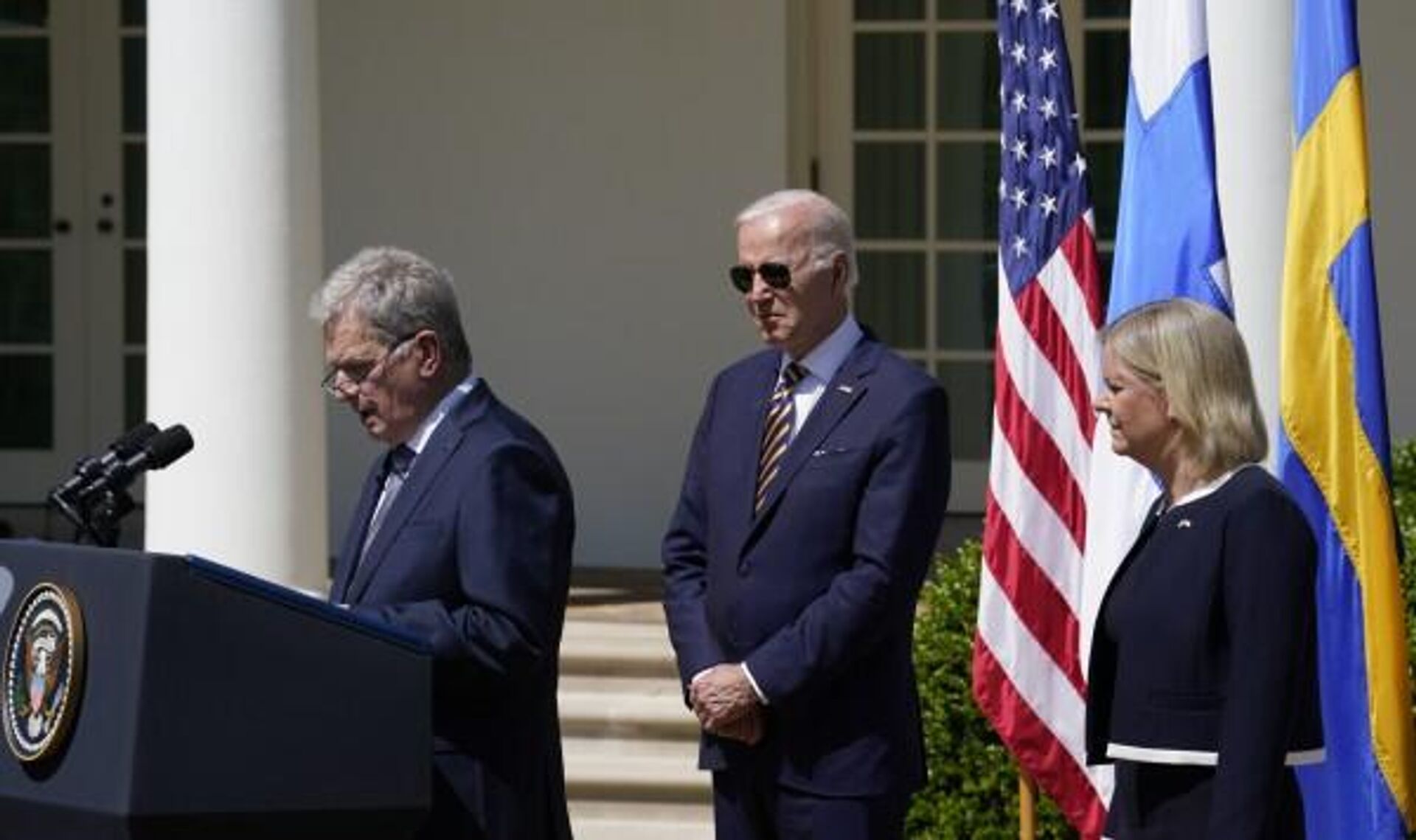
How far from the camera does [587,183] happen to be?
41.7 ft

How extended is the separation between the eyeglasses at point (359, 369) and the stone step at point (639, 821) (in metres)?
4.44

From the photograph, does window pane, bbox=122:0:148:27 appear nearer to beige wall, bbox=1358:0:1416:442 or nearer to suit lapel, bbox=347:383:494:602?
beige wall, bbox=1358:0:1416:442

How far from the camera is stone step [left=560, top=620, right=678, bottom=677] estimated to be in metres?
10.4

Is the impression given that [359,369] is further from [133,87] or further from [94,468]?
[133,87]

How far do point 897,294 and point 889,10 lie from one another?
4.24 ft

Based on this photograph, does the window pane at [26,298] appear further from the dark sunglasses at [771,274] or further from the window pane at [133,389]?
the dark sunglasses at [771,274]

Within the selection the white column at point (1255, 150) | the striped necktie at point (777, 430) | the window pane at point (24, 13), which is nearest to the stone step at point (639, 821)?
Result: the white column at point (1255, 150)

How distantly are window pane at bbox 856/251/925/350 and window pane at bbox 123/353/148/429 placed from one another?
337 centimetres

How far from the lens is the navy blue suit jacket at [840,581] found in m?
5.89

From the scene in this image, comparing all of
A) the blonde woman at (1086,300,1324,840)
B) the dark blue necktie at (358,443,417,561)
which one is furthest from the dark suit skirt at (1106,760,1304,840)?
the dark blue necktie at (358,443,417,561)

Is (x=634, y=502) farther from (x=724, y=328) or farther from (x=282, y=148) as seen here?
(x=282, y=148)

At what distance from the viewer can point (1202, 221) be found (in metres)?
6.91

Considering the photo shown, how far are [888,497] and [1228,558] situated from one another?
1224mm

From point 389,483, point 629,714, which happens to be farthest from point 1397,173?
point 389,483
